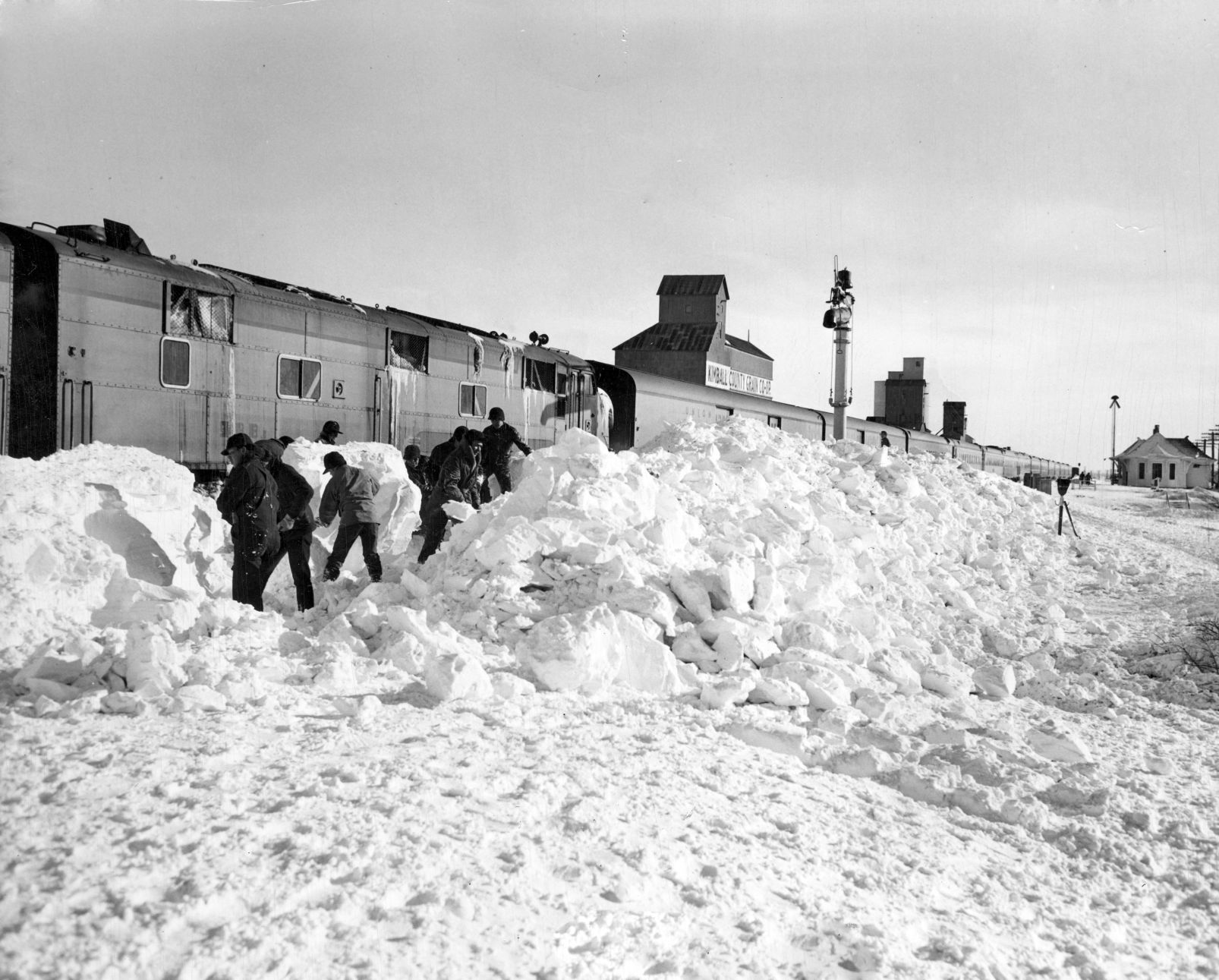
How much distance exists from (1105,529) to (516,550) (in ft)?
58.3

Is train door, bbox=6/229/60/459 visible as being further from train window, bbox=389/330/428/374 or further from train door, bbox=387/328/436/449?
train window, bbox=389/330/428/374

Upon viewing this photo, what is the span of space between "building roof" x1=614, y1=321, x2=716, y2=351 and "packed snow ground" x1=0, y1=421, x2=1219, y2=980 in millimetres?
32916

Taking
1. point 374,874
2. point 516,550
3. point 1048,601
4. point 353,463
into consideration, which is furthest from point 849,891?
point 1048,601

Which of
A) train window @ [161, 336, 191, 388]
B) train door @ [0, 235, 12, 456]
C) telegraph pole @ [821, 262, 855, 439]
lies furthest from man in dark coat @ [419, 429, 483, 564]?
telegraph pole @ [821, 262, 855, 439]

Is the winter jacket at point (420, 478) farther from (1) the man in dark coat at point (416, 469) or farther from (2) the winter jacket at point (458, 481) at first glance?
(2) the winter jacket at point (458, 481)

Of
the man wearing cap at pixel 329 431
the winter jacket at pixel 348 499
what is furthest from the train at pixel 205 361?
the winter jacket at pixel 348 499

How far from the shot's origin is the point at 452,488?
8.99m

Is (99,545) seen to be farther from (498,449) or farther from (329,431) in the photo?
(498,449)

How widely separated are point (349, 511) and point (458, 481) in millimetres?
1405

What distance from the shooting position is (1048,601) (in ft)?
35.0

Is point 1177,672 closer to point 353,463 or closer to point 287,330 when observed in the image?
point 353,463

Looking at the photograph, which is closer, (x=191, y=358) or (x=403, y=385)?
(x=191, y=358)

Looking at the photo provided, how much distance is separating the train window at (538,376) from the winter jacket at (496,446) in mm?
4519

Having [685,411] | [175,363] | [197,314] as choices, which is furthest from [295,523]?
[685,411]
